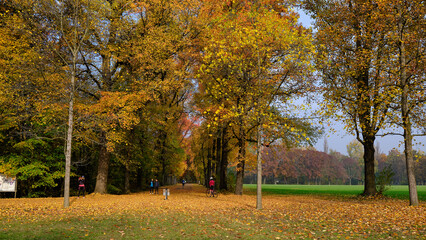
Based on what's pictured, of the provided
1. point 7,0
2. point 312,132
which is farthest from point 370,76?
point 7,0

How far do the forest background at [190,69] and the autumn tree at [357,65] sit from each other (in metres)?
0.11

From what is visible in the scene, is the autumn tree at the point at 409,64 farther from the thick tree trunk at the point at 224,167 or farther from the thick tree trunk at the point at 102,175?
the thick tree trunk at the point at 102,175

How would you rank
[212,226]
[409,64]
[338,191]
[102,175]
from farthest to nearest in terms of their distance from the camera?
1. [338,191]
2. [102,175]
3. [409,64]
4. [212,226]

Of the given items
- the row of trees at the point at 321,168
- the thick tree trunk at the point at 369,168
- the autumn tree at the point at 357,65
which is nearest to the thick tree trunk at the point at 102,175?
the autumn tree at the point at 357,65

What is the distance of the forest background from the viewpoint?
53.6 feet

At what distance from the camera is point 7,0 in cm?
2195

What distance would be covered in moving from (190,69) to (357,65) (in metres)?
15.3

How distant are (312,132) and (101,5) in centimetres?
2009

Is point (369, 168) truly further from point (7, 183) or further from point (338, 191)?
point (7, 183)

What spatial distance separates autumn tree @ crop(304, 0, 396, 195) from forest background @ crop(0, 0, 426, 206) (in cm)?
11

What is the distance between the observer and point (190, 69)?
2927cm

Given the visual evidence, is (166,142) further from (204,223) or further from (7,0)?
(204,223)

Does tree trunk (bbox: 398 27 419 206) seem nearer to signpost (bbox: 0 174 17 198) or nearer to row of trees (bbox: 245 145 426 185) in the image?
signpost (bbox: 0 174 17 198)

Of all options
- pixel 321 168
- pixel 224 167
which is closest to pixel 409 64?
pixel 224 167
